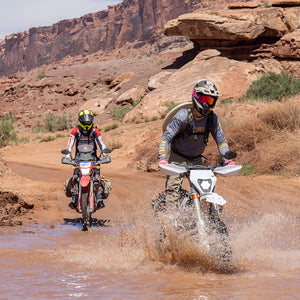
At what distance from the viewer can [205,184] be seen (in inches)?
197

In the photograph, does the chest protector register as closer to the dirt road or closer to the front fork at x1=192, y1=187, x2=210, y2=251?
the front fork at x1=192, y1=187, x2=210, y2=251

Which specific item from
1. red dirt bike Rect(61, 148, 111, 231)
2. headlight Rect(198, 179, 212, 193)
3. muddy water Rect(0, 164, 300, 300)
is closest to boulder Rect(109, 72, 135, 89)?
red dirt bike Rect(61, 148, 111, 231)

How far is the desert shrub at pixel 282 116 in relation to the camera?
1568 cm

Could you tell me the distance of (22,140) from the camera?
1420 inches

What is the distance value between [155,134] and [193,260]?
1729 cm

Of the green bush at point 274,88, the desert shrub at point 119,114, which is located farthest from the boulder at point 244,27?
the green bush at point 274,88

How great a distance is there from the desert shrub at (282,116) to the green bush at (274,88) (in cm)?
614

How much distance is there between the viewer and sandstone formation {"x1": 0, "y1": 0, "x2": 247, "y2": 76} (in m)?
92.9

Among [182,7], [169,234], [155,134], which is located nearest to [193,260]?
[169,234]

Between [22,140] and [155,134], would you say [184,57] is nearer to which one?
[22,140]

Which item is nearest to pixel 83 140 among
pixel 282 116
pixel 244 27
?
pixel 282 116

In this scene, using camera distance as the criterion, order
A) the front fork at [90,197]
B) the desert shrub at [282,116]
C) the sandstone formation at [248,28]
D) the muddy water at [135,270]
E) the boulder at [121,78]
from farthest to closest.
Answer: the boulder at [121,78] → the sandstone formation at [248,28] → the desert shrub at [282,116] → the front fork at [90,197] → the muddy water at [135,270]

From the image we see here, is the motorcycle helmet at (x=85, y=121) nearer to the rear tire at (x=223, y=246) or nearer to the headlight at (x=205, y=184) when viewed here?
the headlight at (x=205, y=184)

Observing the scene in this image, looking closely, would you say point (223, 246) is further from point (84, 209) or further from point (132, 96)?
point (132, 96)
